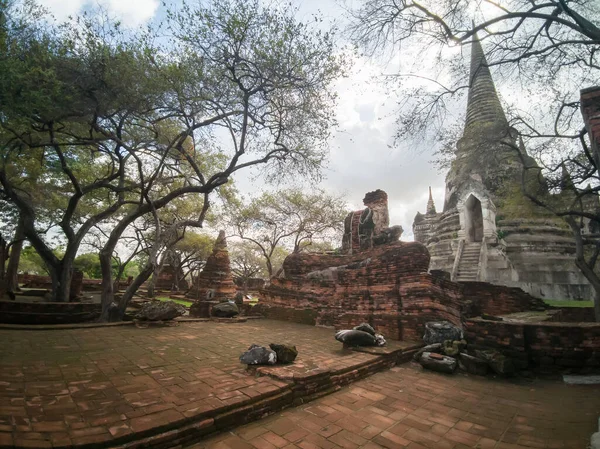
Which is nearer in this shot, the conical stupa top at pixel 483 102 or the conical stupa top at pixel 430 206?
the conical stupa top at pixel 483 102

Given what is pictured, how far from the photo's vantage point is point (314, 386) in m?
3.74

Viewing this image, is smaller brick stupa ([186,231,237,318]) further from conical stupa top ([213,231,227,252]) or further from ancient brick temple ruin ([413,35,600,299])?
ancient brick temple ruin ([413,35,600,299])

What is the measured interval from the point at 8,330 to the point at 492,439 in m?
8.15

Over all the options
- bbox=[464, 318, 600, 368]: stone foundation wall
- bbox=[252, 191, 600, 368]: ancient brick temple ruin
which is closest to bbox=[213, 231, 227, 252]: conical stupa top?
bbox=[252, 191, 600, 368]: ancient brick temple ruin

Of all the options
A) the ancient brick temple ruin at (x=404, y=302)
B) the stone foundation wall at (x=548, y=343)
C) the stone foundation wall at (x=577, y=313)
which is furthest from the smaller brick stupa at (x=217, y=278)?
the stone foundation wall at (x=577, y=313)

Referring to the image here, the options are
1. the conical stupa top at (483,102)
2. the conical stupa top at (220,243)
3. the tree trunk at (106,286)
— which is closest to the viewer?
the tree trunk at (106,286)

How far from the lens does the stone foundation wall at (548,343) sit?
183 inches

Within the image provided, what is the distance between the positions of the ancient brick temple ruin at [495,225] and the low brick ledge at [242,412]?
9466 millimetres

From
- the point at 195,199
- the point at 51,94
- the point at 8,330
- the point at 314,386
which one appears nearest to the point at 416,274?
the point at 314,386

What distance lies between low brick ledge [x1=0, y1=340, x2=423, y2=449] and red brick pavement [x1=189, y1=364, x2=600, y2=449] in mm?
97

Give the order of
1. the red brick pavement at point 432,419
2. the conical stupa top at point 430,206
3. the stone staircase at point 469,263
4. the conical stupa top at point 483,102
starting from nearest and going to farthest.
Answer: the red brick pavement at point 432,419 → the stone staircase at point 469,263 → the conical stupa top at point 483,102 → the conical stupa top at point 430,206

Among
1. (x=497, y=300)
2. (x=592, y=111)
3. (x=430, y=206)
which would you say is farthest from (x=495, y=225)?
(x=592, y=111)

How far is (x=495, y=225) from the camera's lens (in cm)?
1480

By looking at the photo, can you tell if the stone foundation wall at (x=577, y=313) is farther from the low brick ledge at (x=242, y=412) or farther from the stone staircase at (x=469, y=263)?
the low brick ledge at (x=242, y=412)
